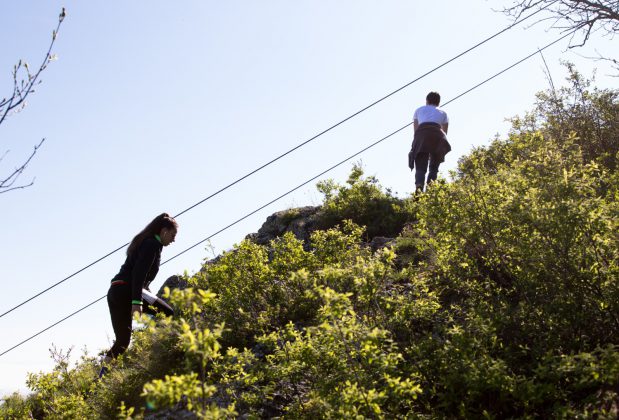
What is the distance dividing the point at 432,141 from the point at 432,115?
17.3 inches

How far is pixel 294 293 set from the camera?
6.11 meters

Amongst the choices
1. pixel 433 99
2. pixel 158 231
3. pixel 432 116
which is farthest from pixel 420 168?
pixel 158 231

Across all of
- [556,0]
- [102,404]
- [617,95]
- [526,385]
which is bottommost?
[526,385]

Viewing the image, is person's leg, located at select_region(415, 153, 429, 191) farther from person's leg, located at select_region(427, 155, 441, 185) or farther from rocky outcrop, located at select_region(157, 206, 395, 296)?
rocky outcrop, located at select_region(157, 206, 395, 296)

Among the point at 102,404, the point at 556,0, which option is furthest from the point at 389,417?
the point at 556,0

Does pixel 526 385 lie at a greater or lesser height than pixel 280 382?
lesser

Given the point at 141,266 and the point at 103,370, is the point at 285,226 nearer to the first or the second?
the point at 141,266

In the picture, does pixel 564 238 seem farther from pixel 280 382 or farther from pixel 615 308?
pixel 280 382

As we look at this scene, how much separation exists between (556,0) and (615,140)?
240 cm

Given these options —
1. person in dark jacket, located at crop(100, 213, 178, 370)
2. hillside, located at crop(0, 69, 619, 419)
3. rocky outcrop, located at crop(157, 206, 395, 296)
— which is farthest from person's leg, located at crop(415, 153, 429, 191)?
person in dark jacket, located at crop(100, 213, 178, 370)

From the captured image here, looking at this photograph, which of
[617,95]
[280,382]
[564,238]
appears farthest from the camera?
[617,95]

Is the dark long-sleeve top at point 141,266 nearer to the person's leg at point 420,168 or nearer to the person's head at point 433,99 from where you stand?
the person's leg at point 420,168

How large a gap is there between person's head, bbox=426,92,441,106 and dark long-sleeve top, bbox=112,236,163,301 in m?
5.20

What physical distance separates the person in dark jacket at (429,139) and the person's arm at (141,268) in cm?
456
